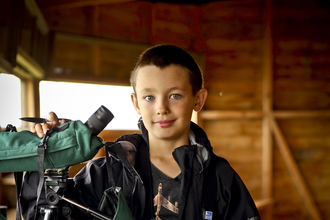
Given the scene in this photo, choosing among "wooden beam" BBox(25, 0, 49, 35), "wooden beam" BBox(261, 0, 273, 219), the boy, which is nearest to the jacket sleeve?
the boy

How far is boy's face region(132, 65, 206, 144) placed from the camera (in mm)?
1051

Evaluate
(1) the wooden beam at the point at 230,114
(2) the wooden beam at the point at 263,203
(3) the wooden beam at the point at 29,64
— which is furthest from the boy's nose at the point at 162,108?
(2) the wooden beam at the point at 263,203

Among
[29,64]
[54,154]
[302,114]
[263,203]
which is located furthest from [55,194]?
[302,114]

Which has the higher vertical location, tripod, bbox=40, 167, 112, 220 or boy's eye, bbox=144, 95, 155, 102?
boy's eye, bbox=144, 95, 155, 102

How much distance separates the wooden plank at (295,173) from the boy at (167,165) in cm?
261

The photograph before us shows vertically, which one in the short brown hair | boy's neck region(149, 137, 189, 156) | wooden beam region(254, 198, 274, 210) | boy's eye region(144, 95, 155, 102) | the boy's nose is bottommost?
wooden beam region(254, 198, 274, 210)

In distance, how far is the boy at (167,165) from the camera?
3.22ft

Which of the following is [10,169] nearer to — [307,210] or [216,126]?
→ [216,126]

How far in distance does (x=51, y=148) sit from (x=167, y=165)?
512 millimetres

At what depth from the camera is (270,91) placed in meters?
3.46

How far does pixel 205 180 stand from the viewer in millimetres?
1043

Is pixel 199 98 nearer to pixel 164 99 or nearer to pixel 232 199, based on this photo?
pixel 164 99

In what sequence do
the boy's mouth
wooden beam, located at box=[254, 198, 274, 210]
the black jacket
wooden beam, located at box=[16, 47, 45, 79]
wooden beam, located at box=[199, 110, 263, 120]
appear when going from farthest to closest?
1. wooden beam, located at box=[199, 110, 263, 120]
2. wooden beam, located at box=[254, 198, 274, 210]
3. wooden beam, located at box=[16, 47, 45, 79]
4. the boy's mouth
5. the black jacket

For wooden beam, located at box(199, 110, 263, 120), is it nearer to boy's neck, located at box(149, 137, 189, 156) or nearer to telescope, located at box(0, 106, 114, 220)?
boy's neck, located at box(149, 137, 189, 156)
